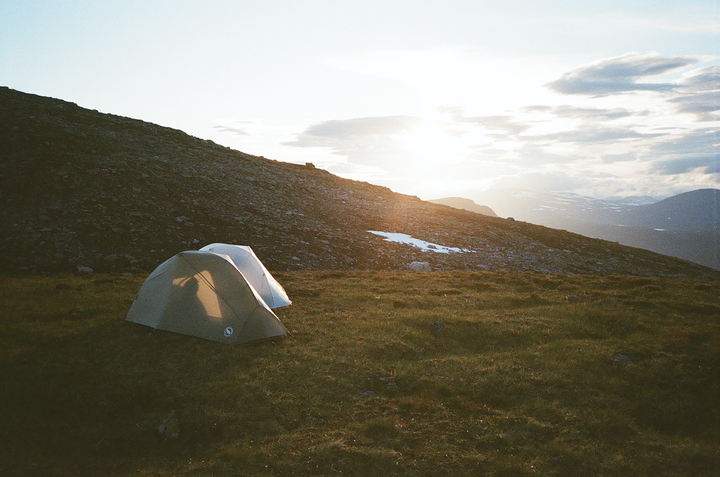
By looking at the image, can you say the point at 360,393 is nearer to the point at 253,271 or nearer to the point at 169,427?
the point at 169,427

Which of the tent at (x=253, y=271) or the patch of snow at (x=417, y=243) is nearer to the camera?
the tent at (x=253, y=271)

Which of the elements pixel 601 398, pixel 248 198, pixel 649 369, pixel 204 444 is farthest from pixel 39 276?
pixel 649 369

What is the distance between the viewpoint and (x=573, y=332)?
1689cm

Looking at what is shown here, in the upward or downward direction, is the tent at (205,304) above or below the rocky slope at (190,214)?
below

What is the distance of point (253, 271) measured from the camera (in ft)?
58.0

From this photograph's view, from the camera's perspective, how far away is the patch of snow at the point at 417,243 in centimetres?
3541

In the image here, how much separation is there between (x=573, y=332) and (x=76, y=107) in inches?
2116

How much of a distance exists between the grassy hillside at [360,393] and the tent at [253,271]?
3.57 feet

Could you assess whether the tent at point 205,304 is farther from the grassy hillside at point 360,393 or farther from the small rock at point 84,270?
the small rock at point 84,270

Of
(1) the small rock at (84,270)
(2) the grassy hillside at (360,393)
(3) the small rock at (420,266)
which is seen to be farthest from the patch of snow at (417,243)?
(1) the small rock at (84,270)

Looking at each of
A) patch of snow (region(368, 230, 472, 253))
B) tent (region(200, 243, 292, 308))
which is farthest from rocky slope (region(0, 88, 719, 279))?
tent (region(200, 243, 292, 308))

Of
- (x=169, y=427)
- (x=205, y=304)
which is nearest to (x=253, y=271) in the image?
(x=205, y=304)

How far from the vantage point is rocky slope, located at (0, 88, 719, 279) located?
949 inches

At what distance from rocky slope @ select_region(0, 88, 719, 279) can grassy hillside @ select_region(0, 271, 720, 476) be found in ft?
20.4
